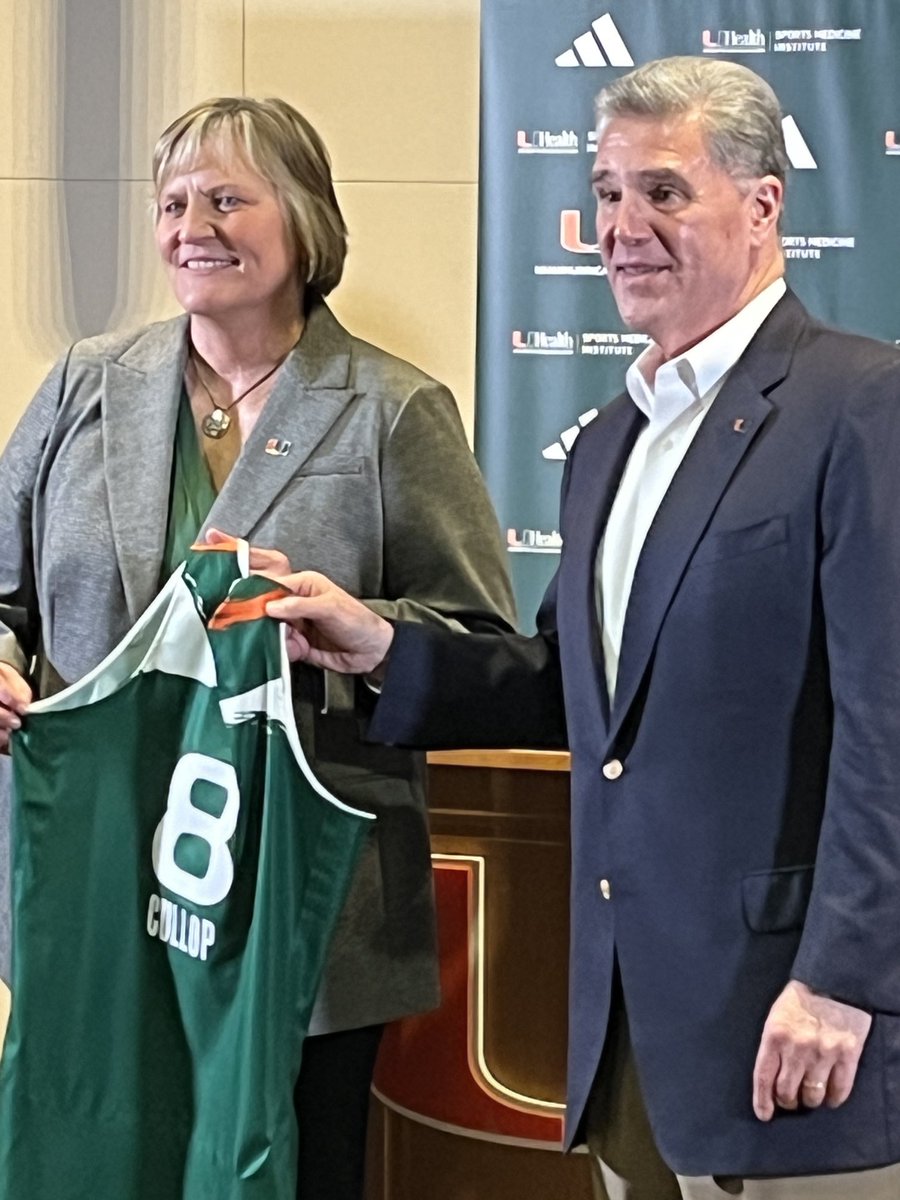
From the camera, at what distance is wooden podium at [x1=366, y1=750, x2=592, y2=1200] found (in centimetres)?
252

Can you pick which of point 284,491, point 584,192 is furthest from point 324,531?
point 584,192

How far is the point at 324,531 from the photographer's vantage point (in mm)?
1896

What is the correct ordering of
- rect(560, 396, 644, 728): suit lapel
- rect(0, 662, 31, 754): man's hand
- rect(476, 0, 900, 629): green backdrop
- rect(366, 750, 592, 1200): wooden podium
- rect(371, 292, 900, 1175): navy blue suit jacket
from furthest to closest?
rect(476, 0, 900, 629): green backdrop
rect(366, 750, 592, 1200): wooden podium
rect(0, 662, 31, 754): man's hand
rect(560, 396, 644, 728): suit lapel
rect(371, 292, 900, 1175): navy blue suit jacket

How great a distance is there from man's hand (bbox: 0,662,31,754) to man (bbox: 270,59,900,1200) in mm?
624

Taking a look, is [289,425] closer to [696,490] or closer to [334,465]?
[334,465]

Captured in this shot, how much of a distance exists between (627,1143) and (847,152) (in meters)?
2.26

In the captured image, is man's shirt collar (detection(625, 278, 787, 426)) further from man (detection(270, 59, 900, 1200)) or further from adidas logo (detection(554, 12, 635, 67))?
adidas logo (detection(554, 12, 635, 67))

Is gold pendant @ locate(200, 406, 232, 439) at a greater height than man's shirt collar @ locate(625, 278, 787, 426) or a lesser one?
lesser

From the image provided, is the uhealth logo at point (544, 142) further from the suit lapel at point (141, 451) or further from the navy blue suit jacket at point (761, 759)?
the navy blue suit jacket at point (761, 759)

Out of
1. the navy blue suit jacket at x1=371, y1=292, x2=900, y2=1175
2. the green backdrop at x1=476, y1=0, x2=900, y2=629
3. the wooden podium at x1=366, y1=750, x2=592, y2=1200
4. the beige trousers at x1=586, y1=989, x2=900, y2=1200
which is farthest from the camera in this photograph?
the green backdrop at x1=476, y1=0, x2=900, y2=629

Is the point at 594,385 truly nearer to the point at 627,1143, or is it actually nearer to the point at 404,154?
the point at 404,154

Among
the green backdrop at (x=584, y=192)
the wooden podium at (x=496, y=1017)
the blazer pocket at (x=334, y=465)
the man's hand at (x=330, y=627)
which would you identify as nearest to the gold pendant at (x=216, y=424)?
the blazer pocket at (x=334, y=465)

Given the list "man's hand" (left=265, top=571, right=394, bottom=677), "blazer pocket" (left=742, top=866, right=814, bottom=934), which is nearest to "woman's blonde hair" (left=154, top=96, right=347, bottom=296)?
"man's hand" (left=265, top=571, right=394, bottom=677)

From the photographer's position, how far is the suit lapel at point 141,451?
1873mm
